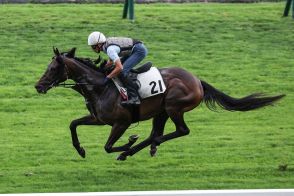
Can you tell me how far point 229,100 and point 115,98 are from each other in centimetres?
158

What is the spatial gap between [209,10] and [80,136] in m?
9.85

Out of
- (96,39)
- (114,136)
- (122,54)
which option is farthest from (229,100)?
(96,39)

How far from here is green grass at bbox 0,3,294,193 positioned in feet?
40.8

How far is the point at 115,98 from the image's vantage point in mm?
12008

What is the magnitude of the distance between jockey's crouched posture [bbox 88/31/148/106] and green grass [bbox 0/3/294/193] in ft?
3.80

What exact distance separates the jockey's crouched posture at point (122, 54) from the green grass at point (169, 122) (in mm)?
1158

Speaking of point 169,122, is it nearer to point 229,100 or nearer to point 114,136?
point 229,100

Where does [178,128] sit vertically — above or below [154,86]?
below

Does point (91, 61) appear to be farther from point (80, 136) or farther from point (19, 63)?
point (19, 63)

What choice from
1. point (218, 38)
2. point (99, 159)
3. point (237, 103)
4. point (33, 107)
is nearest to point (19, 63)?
point (33, 107)

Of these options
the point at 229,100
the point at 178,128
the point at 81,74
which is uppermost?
the point at 81,74

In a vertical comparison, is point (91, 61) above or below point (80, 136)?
above

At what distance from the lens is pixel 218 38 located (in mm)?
22266

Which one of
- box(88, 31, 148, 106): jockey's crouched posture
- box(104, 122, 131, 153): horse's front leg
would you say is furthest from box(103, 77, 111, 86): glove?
box(104, 122, 131, 153): horse's front leg
